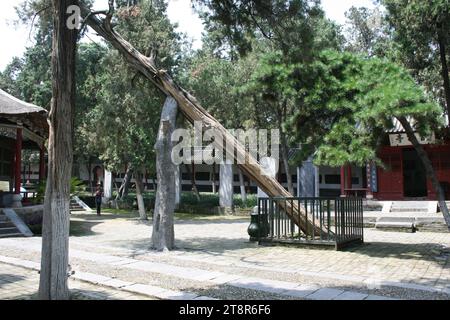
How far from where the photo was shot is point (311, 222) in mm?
11219

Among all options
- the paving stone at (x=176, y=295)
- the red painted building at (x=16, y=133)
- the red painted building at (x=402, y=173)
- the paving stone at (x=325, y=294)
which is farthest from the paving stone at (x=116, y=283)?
the red painted building at (x=402, y=173)

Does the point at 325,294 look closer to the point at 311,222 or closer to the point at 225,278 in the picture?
the point at 225,278

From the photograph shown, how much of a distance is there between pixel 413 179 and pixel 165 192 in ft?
57.4

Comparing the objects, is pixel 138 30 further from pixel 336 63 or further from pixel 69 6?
pixel 69 6

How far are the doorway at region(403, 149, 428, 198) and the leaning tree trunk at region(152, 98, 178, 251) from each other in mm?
16679

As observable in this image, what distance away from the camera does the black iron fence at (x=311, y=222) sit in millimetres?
10750

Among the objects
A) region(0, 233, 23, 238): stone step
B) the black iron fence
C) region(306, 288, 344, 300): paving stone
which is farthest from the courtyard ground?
region(0, 233, 23, 238): stone step

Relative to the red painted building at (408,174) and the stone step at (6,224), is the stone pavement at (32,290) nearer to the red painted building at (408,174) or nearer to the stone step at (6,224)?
the stone step at (6,224)

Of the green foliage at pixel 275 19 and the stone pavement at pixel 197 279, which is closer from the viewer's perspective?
the stone pavement at pixel 197 279

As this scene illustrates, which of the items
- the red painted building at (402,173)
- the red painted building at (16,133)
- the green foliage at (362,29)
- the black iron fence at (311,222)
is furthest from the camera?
the green foliage at (362,29)

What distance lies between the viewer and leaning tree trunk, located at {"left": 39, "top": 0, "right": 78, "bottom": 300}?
5270 mm

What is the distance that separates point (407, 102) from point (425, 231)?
25.9 ft

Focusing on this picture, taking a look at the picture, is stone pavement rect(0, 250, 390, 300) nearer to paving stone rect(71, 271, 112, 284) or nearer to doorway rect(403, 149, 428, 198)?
A: paving stone rect(71, 271, 112, 284)

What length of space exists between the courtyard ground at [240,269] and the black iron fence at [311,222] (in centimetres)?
37
